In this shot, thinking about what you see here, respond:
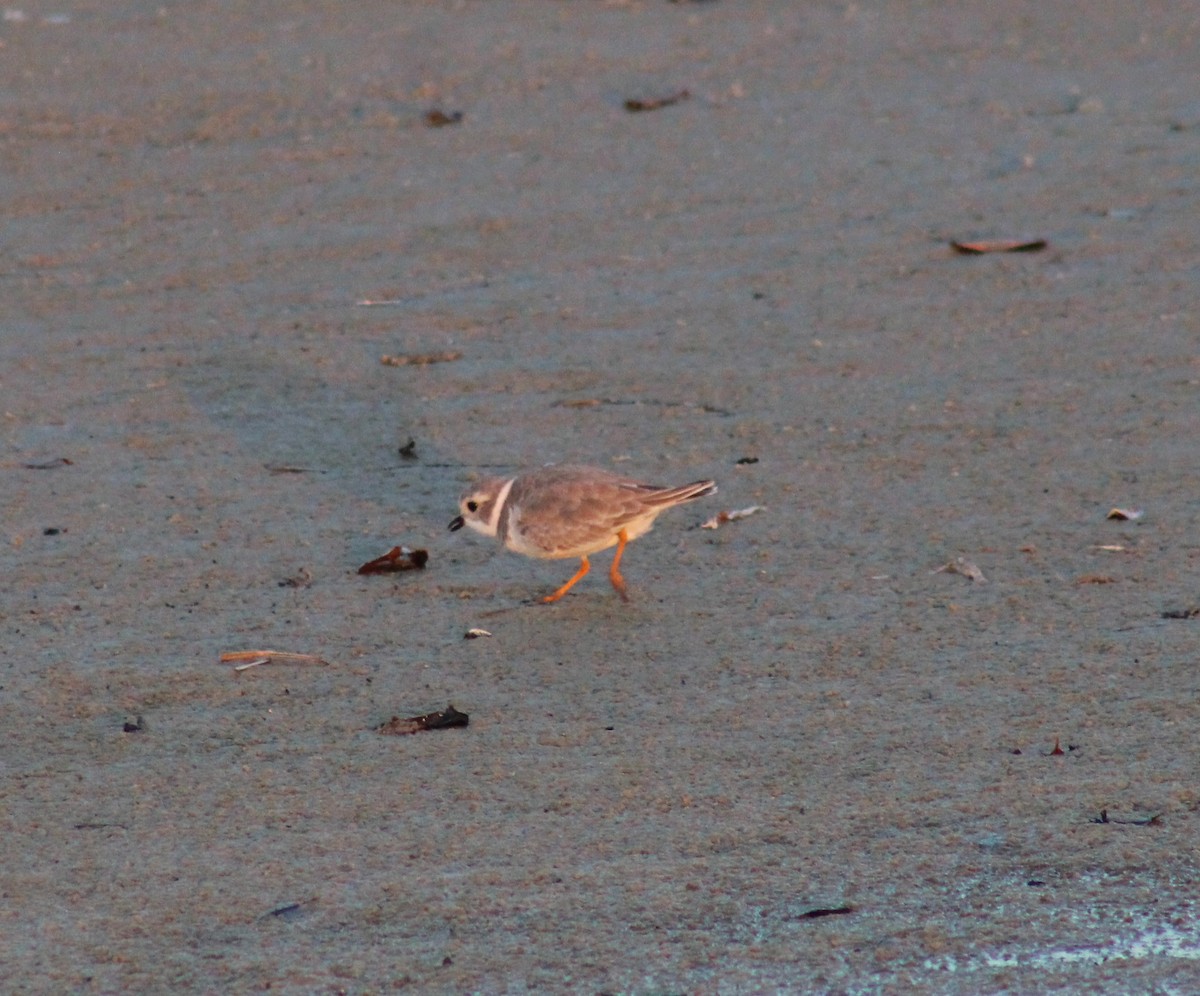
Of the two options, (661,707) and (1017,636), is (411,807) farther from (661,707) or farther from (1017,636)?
(1017,636)

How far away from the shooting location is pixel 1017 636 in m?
5.12

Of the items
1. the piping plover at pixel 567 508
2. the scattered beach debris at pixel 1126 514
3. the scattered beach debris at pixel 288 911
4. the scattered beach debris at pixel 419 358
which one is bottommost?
the scattered beach debris at pixel 288 911

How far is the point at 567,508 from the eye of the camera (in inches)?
215

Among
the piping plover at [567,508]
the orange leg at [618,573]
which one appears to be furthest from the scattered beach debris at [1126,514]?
the orange leg at [618,573]

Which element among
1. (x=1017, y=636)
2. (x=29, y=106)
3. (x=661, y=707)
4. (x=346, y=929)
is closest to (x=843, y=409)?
(x=1017, y=636)

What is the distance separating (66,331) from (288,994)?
15.7 ft

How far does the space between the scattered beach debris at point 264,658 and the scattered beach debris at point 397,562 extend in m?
0.63

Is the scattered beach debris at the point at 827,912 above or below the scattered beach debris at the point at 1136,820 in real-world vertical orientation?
above

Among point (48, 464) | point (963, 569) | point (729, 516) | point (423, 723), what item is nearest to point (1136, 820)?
point (963, 569)

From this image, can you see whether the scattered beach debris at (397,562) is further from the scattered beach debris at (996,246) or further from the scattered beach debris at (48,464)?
the scattered beach debris at (996,246)

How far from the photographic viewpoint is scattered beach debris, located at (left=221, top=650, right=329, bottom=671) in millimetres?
4980

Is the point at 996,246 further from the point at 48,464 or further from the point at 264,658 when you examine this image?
the point at 264,658

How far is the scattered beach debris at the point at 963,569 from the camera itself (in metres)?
5.50

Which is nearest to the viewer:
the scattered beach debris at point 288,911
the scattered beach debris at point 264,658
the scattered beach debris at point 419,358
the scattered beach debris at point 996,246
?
the scattered beach debris at point 288,911
